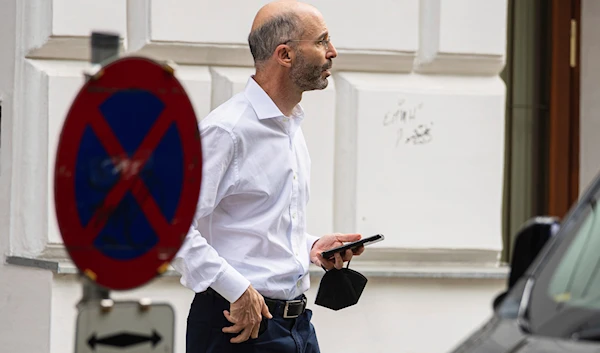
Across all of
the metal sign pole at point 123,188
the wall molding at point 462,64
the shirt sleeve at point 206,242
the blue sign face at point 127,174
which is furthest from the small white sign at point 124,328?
the wall molding at point 462,64

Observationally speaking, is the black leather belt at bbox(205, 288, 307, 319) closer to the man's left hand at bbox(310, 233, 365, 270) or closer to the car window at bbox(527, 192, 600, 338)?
the man's left hand at bbox(310, 233, 365, 270)

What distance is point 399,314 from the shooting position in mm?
7164

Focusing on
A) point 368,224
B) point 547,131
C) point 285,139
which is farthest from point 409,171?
point 285,139

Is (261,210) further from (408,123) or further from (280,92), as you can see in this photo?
(408,123)

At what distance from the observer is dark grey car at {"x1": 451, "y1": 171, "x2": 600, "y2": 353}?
3193 mm

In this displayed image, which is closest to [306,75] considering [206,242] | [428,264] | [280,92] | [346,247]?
[280,92]

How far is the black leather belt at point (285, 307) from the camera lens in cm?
490

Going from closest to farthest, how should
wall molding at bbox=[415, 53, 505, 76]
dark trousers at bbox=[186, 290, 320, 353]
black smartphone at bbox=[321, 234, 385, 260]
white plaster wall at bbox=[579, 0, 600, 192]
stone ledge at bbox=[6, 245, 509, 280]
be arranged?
1. dark trousers at bbox=[186, 290, 320, 353]
2. black smartphone at bbox=[321, 234, 385, 260]
3. stone ledge at bbox=[6, 245, 509, 280]
4. wall molding at bbox=[415, 53, 505, 76]
5. white plaster wall at bbox=[579, 0, 600, 192]

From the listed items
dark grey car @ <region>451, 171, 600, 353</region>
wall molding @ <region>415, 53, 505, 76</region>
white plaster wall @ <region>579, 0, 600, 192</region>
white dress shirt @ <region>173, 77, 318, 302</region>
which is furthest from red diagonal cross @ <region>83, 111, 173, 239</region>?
white plaster wall @ <region>579, 0, 600, 192</region>

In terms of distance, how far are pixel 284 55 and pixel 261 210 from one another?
576 millimetres

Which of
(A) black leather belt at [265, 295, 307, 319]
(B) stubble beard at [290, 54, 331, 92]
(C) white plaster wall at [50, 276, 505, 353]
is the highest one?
(B) stubble beard at [290, 54, 331, 92]

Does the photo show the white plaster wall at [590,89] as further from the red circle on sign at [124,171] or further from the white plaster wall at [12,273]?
the red circle on sign at [124,171]

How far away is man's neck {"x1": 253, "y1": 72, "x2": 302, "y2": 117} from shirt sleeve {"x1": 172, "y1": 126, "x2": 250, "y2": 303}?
27 centimetres

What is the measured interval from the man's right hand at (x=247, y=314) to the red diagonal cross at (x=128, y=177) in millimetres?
1356
